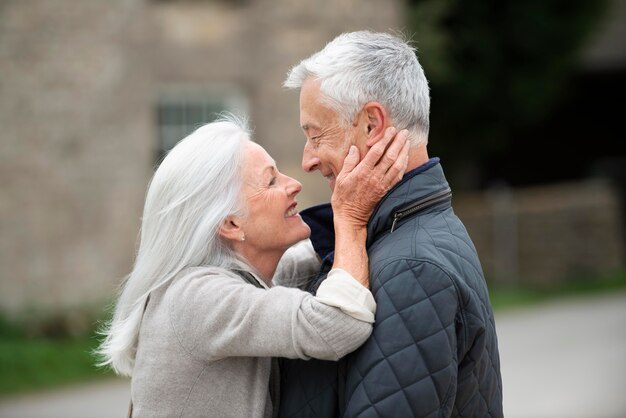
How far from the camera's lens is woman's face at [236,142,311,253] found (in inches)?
122

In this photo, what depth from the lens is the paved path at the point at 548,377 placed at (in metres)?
8.34

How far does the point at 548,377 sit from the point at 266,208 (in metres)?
7.16

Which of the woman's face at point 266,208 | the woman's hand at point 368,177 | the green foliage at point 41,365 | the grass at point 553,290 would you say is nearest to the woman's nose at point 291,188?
the woman's face at point 266,208

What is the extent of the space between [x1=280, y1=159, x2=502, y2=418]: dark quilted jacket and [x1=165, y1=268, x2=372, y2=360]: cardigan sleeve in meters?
0.10

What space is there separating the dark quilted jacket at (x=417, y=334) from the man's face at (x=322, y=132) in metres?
0.22

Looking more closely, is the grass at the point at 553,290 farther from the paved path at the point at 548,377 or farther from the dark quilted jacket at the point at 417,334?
the dark quilted jacket at the point at 417,334

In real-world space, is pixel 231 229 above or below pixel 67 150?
below

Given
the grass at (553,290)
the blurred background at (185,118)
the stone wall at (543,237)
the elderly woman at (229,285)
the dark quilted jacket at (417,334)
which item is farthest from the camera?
the stone wall at (543,237)

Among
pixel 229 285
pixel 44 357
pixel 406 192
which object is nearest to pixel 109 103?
pixel 44 357

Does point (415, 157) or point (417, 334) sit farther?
Answer: point (415, 157)

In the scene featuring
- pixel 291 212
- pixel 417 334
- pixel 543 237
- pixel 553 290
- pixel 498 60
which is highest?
pixel 498 60

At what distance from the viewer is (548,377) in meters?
9.62

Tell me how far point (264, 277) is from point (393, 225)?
556 millimetres

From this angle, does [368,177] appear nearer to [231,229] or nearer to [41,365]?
[231,229]
